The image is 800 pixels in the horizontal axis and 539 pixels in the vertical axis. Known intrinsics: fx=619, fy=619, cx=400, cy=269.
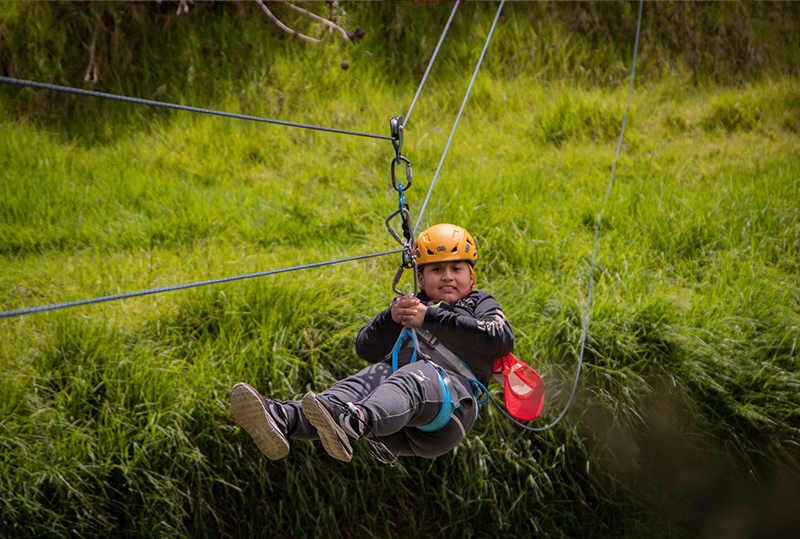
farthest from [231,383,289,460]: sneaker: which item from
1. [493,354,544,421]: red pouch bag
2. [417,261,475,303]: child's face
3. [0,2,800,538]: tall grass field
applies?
[0,2,800,538]: tall grass field

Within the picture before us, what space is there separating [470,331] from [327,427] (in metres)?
0.79

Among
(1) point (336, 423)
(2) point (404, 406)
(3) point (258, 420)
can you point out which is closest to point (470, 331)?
(2) point (404, 406)

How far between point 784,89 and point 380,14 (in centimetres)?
426

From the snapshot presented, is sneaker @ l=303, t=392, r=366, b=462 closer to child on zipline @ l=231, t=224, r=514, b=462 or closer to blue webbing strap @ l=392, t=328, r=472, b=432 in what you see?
child on zipline @ l=231, t=224, r=514, b=462

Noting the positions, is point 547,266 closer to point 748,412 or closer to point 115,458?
point 748,412

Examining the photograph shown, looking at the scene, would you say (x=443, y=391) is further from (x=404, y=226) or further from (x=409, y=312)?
(x=404, y=226)

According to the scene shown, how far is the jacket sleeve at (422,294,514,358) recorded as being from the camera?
2.60 metres

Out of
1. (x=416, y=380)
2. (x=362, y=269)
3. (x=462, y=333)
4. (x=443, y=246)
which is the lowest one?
(x=362, y=269)

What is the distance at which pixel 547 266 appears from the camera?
4438mm

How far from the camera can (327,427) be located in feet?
6.91

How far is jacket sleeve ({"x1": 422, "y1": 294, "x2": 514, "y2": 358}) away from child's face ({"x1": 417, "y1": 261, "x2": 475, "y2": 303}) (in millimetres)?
219

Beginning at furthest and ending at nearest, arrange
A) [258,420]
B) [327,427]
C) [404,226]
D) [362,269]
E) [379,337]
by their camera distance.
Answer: [362,269]
[379,337]
[404,226]
[258,420]
[327,427]

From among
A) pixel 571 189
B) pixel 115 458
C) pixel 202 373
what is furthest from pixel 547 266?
pixel 115 458

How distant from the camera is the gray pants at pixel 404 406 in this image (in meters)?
2.24
